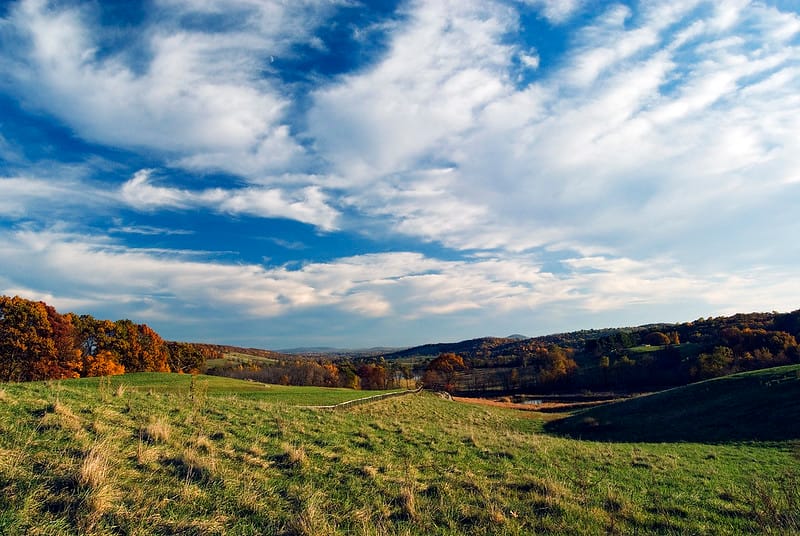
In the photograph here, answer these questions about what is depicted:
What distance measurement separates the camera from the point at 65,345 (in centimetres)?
4969

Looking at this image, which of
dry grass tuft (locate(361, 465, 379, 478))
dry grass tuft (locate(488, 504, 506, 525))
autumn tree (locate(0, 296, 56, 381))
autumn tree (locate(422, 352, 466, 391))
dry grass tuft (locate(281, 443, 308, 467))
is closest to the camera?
dry grass tuft (locate(488, 504, 506, 525))

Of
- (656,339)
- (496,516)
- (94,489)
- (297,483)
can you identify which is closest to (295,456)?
(297,483)

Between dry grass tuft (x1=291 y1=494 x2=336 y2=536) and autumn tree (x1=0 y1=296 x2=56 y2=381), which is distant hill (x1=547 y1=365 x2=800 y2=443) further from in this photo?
autumn tree (x1=0 y1=296 x2=56 y2=381)

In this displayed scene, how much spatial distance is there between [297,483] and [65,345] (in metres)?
57.3

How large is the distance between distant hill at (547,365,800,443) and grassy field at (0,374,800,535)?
11.8m

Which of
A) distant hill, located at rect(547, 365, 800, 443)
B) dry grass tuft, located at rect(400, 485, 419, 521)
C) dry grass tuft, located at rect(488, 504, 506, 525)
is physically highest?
dry grass tuft, located at rect(400, 485, 419, 521)

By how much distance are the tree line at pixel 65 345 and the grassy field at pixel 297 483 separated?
45455mm

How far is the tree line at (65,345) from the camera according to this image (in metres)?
45.0

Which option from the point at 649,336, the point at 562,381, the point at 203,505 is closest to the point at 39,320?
the point at 203,505

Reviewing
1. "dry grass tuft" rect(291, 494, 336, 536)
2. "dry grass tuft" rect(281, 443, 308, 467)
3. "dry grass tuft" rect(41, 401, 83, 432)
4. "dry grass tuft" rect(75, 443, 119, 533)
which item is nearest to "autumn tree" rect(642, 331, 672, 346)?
Result: "dry grass tuft" rect(281, 443, 308, 467)

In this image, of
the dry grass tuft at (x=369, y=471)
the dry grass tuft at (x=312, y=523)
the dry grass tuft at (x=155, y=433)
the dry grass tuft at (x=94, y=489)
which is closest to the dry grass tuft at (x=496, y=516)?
the dry grass tuft at (x=312, y=523)

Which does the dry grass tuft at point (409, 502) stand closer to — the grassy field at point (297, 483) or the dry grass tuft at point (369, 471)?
the grassy field at point (297, 483)

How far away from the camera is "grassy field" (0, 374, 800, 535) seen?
5820 millimetres

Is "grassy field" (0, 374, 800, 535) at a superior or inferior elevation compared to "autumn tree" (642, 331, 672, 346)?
superior
